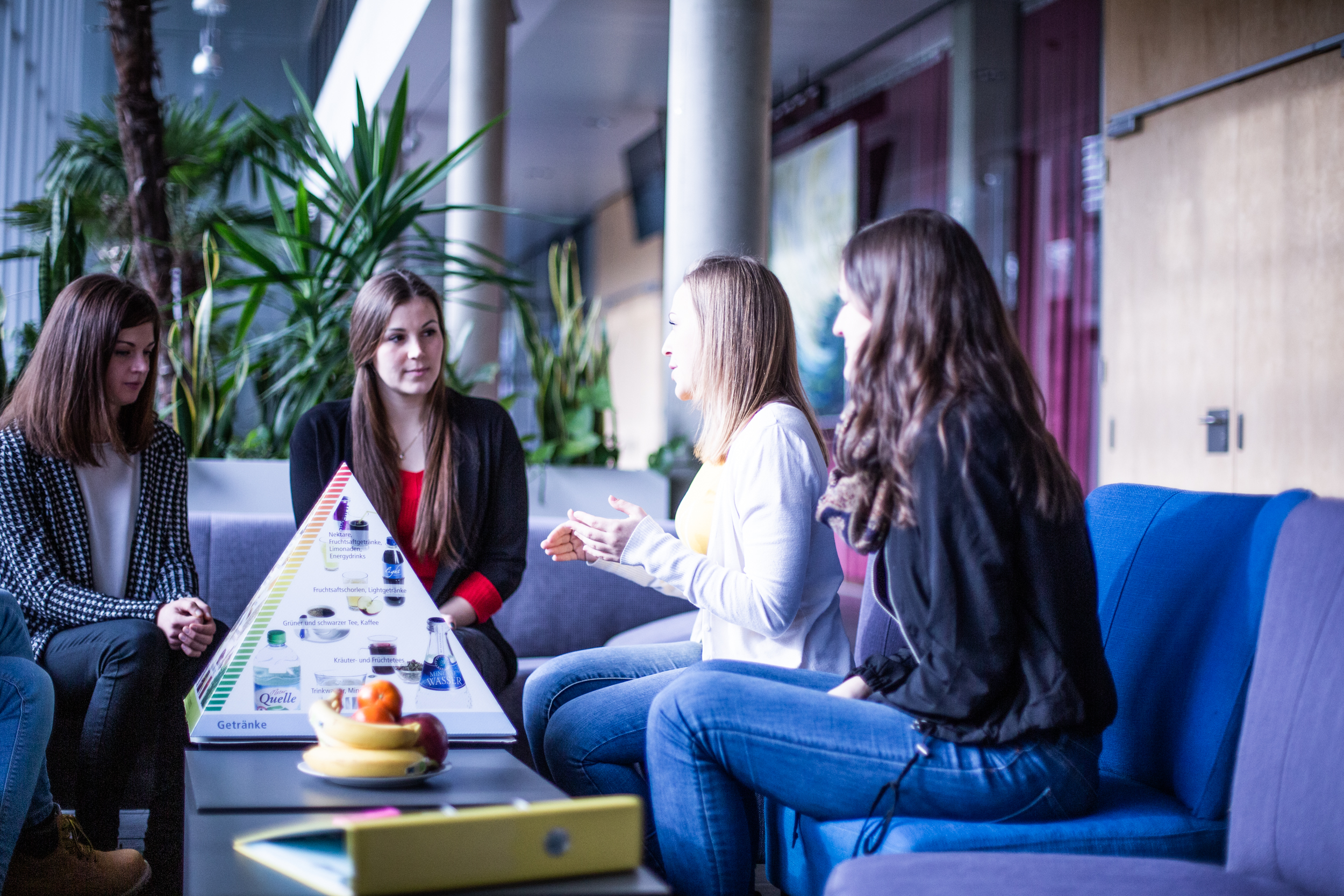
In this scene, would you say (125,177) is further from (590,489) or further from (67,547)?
(67,547)

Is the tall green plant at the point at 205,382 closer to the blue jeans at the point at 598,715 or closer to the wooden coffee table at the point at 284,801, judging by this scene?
the blue jeans at the point at 598,715

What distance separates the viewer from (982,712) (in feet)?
4.41

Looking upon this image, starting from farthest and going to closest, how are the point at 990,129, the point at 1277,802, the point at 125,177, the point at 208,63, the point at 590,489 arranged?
the point at 208,63
the point at 990,129
the point at 125,177
the point at 590,489
the point at 1277,802

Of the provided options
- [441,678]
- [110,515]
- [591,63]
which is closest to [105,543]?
[110,515]

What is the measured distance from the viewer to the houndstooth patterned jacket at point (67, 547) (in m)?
2.13

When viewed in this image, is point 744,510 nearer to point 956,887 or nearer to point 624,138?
point 956,887

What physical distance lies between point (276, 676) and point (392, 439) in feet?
3.11

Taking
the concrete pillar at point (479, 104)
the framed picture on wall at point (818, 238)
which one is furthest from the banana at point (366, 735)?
the framed picture on wall at point (818, 238)

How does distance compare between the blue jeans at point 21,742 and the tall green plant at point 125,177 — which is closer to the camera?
the blue jeans at point 21,742

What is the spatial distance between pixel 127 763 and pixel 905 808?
1426mm

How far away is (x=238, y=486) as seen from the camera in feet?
10.2

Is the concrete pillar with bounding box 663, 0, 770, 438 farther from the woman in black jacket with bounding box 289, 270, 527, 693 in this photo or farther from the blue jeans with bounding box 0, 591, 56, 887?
the blue jeans with bounding box 0, 591, 56, 887

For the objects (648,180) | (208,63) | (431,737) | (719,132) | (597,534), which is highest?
(208,63)

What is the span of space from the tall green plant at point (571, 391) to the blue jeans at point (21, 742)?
180 centimetres
